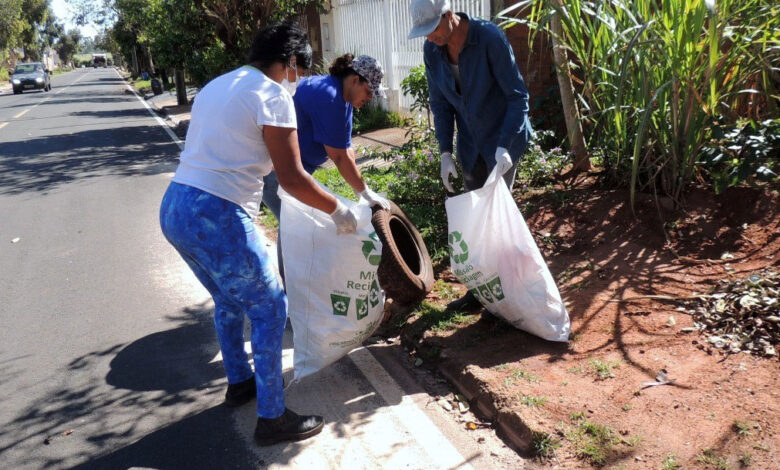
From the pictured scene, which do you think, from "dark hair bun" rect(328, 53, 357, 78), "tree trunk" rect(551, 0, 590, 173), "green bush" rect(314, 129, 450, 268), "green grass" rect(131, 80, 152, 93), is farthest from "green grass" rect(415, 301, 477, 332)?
"green grass" rect(131, 80, 152, 93)

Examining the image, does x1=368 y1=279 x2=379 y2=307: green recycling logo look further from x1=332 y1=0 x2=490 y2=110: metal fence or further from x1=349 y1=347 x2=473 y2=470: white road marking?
x1=332 y1=0 x2=490 y2=110: metal fence

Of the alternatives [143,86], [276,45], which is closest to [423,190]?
[276,45]

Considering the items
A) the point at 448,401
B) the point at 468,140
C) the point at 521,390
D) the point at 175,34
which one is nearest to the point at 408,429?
the point at 448,401

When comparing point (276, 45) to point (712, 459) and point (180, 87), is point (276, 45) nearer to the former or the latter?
point (712, 459)

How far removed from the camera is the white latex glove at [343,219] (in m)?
3.17

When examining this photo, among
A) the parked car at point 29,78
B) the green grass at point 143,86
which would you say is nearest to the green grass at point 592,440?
the green grass at point 143,86

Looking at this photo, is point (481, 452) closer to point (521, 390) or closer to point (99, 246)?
point (521, 390)

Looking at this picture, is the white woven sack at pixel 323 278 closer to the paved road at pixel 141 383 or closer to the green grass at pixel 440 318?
the paved road at pixel 141 383

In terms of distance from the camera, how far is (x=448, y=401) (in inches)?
136

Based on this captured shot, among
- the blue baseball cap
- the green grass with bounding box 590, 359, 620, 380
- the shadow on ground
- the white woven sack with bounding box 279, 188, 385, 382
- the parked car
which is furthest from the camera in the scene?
the parked car

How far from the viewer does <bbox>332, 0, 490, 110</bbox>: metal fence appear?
38.1 feet

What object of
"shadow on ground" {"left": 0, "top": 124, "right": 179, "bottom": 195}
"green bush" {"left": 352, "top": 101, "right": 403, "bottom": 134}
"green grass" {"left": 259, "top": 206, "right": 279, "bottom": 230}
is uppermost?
"green bush" {"left": 352, "top": 101, "right": 403, "bottom": 134}

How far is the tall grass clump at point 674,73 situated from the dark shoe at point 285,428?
8.07 feet

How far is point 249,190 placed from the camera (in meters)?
2.94
